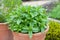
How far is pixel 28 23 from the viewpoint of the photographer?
210 cm

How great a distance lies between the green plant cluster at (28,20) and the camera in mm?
2076

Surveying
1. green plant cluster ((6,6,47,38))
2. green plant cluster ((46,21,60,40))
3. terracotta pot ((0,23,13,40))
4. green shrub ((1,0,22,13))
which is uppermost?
green shrub ((1,0,22,13))

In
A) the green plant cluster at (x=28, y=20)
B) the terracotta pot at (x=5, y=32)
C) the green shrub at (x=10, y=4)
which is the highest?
the green shrub at (x=10, y=4)

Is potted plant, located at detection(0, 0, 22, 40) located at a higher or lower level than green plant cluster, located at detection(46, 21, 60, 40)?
higher

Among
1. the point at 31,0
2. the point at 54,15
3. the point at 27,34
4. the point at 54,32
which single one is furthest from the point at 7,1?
the point at 31,0

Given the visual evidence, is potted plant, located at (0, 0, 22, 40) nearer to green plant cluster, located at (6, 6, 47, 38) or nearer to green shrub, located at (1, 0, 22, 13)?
green shrub, located at (1, 0, 22, 13)

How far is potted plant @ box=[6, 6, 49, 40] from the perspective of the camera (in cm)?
207

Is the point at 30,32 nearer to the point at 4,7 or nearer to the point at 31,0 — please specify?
the point at 4,7

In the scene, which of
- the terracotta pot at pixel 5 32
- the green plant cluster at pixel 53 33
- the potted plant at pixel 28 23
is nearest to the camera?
the potted plant at pixel 28 23

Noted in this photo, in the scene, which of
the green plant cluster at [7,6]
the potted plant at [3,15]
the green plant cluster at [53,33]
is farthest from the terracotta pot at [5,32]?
the green plant cluster at [53,33]

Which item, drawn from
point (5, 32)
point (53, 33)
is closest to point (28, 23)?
point (5, 32)

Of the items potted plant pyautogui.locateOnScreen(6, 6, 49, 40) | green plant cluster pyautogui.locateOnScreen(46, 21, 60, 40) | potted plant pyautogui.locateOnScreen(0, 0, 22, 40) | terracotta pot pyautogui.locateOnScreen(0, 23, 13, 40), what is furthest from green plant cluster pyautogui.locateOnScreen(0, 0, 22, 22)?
green plant cluster pyautogui.locateOnScreen(46, 21, 60, 40)

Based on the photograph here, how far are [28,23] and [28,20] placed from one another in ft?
0.12

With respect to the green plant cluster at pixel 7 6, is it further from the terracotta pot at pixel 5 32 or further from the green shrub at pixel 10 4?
the terracotta pot at pixel 5 32
